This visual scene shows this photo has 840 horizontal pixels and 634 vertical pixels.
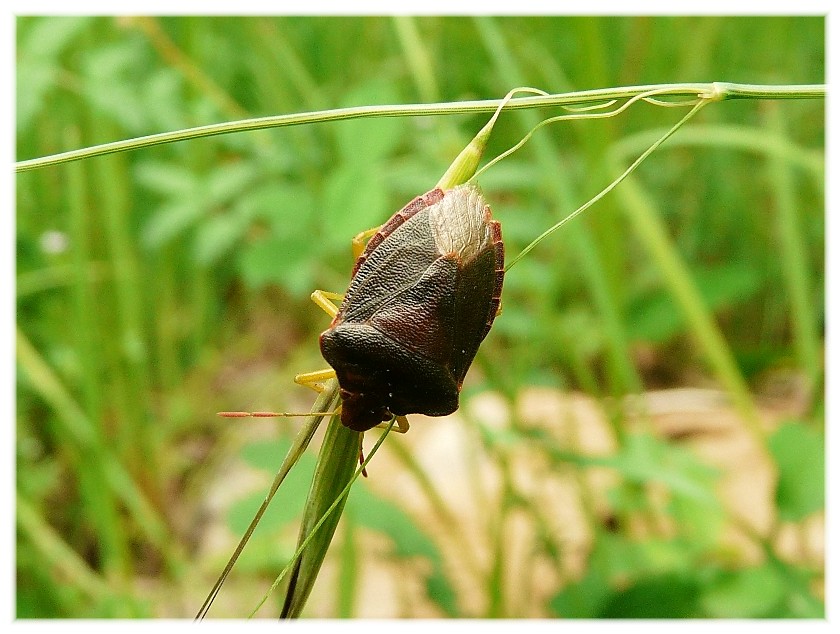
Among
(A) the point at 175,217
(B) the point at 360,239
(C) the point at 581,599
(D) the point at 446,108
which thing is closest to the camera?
(D) the point at 446,108

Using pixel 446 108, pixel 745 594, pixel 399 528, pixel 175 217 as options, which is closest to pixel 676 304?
pixel 745 594

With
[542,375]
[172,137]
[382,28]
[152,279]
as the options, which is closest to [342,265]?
[542,375]

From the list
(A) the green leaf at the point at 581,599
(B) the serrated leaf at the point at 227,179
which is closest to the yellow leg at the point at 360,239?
(B) the serrated leaf at the point at 227,179

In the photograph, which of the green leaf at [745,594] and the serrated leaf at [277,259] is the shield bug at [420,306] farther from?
the green leaf at [745,594]

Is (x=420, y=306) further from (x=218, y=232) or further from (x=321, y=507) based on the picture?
(x=218, y=232)

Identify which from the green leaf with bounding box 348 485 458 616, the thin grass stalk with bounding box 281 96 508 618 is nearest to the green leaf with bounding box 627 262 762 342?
the green leaf with bounding box 348 485 458 616
